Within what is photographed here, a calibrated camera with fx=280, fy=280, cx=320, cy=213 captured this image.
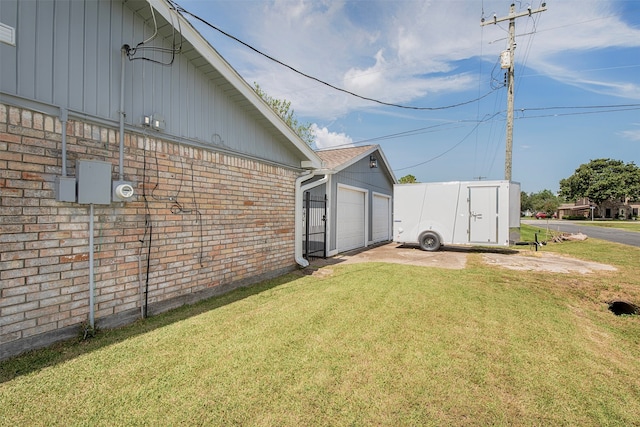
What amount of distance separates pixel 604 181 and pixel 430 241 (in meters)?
54.9

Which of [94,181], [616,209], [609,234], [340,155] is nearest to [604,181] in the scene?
[616,209]

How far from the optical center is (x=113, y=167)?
3.44m

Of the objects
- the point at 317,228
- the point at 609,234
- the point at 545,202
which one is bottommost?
the point at 609,234

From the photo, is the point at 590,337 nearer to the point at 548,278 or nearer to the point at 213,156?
the point at 548,278

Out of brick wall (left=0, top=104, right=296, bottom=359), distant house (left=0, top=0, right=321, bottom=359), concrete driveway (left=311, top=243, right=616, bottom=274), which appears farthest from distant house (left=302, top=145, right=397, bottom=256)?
distant house (left=0, top=0, right=321, bottom=359)

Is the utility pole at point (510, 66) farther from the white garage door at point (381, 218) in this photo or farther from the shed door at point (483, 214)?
the white garage door at point (381, 218)

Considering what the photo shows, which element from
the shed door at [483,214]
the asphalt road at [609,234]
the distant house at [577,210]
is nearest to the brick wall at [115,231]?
the shed door at [483,214]

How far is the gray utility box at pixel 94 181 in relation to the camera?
10.0 ft

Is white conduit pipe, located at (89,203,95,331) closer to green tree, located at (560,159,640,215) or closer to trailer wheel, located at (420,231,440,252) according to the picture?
trailer wheel, located at (420,231,440,252)

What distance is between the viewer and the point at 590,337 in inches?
139

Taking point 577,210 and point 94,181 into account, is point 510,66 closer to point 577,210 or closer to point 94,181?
point 94,181

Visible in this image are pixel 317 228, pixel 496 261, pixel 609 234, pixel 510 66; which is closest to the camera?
pixel 496 261

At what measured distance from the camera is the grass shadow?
254cm

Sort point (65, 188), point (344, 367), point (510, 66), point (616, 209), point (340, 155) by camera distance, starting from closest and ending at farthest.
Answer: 1. point (344, 367)
2. point (65, 188)
3. point (340, 155)
4. point (510, 66)
5. point (616, 209)
